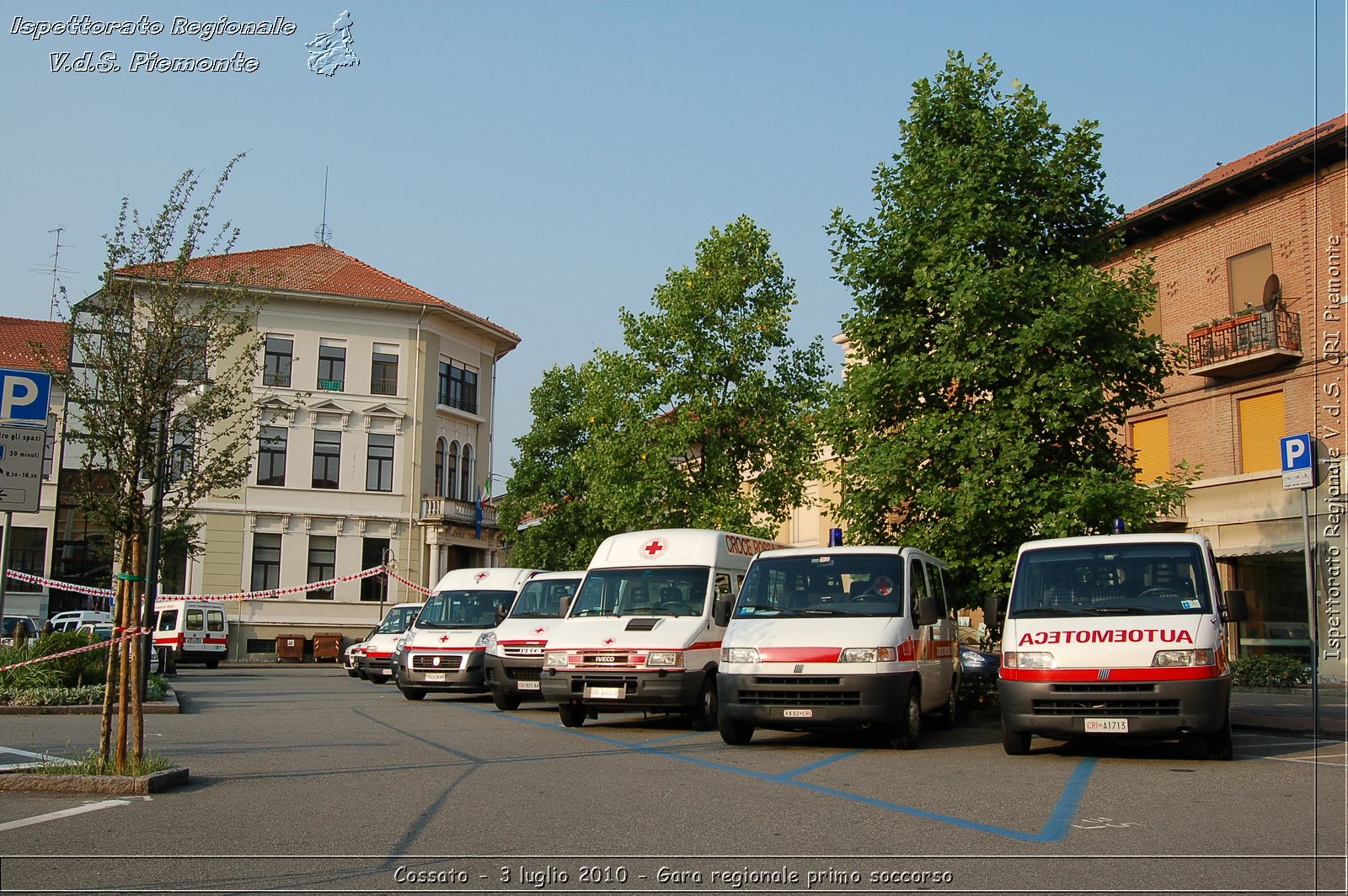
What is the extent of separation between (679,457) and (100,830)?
853 inches

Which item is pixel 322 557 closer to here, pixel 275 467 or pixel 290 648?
pixel 275 467

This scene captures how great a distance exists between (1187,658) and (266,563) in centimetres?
4421

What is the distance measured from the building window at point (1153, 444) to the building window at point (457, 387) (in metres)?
31.8

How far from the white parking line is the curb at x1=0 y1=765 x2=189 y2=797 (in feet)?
0.87

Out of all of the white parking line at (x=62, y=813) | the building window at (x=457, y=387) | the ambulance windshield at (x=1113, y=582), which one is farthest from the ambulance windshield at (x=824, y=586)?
the building window at (x=457, y=387)

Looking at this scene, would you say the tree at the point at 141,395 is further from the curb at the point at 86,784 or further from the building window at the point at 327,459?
the building window at the point at 327,459

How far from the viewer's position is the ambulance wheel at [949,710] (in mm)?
15203

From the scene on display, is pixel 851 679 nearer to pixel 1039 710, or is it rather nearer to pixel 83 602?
pixel 1039 710

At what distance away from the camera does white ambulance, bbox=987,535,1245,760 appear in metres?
11.3

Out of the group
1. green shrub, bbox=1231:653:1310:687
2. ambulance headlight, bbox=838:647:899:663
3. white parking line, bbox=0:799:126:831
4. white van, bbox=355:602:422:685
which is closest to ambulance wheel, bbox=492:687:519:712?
ambulance headlight, bbox=838:647:899:663

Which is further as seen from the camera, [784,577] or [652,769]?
[784,577]

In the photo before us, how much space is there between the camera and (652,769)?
1096 cm

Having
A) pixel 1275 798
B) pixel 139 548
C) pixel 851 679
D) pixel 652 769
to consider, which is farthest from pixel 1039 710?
pixel 139 548

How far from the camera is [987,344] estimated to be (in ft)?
56.3
